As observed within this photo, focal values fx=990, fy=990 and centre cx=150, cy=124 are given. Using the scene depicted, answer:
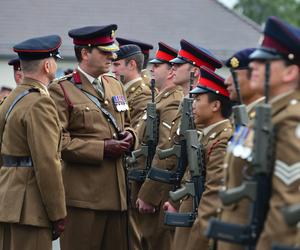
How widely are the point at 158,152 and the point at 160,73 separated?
1.58 meters

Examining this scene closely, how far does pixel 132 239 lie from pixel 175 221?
159cm

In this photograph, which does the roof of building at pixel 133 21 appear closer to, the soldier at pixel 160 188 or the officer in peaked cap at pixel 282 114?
the soldier at pixel 160 188

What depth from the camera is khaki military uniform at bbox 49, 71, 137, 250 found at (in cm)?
798

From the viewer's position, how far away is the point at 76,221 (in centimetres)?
810

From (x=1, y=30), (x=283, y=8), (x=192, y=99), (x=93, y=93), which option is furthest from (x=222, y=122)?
(x=283, y=8)

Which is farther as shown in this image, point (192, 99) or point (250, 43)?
point (250, 43)

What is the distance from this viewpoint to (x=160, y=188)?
28.4 ft

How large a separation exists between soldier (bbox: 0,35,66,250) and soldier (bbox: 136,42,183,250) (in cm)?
144

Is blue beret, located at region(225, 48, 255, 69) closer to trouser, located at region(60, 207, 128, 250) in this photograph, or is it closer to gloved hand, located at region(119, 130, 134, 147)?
gloved hand, located at region(119, 130, 134, 147)

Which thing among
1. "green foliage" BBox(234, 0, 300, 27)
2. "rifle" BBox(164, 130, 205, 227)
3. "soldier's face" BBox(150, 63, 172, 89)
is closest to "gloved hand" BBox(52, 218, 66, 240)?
"rifle" BBox(164, 130, 205, 227)

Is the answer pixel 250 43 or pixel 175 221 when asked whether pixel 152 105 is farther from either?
pixel 250 43

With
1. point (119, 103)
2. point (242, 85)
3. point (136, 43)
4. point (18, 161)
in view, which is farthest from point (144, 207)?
point (136, 43)

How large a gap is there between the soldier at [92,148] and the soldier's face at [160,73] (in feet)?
4.31

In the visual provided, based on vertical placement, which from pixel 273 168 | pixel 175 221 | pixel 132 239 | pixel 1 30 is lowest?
pixel 1 30
